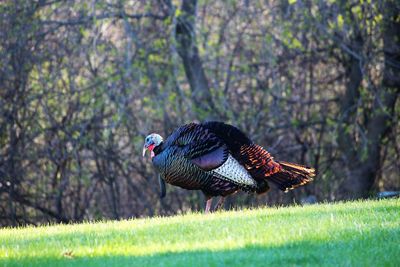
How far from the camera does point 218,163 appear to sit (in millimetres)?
12062

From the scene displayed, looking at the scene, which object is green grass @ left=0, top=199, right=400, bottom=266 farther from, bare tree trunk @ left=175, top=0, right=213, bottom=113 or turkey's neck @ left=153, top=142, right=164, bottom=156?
bare tree trunk @ left=175, top=0, right=213, bottom=113

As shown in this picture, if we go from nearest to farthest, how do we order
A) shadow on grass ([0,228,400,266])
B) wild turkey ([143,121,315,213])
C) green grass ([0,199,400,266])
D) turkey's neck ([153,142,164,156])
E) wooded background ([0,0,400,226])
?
shadow on grass ([0,228,400,266]), green grass ([0,199,400,266]), wild turkey ([143,121,315,213]), turkey's neck ([153,142,164,156]), wooded background ([0,0,400,226])

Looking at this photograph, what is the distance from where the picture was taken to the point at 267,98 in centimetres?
2086

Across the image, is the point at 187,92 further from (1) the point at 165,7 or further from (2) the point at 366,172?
(2) the point at 366,172

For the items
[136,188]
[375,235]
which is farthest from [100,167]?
[375,235]

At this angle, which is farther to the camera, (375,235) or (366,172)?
(366,172)

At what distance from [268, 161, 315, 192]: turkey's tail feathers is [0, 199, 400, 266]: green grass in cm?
169

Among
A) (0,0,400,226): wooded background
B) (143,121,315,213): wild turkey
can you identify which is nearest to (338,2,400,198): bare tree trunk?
(0,0,400,226): wooded background

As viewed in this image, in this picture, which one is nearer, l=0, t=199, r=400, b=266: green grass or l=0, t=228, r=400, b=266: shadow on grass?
l=0, t=228, r=400, b=266: shadow on grass

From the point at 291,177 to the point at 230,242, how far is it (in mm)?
4117

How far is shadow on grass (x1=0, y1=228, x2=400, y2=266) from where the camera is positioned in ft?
25.1

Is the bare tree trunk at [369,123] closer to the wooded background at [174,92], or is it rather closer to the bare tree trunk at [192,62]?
the wooded background at [174,92]

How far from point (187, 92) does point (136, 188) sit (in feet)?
7.75

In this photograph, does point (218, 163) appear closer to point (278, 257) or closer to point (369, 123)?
point (278, 257)
